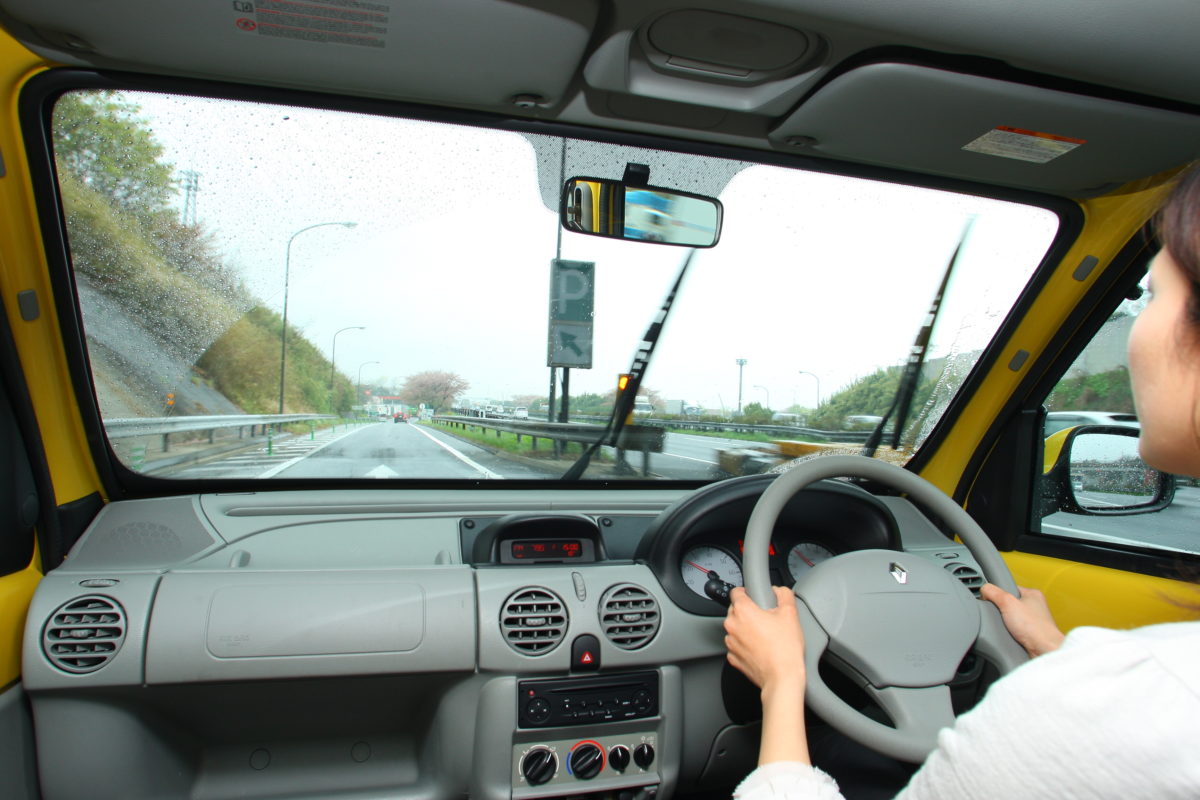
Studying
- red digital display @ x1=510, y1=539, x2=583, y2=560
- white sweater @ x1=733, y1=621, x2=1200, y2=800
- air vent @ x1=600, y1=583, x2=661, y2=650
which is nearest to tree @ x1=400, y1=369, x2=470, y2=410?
red digital display @ x1=510, y1=539, x2=583, y2=560

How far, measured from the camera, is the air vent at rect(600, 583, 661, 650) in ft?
7.52

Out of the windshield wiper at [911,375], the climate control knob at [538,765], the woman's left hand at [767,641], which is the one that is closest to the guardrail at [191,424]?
the climate control knob at [538,765]

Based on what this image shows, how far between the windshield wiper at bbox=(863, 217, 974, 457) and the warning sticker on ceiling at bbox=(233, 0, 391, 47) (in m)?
2.58

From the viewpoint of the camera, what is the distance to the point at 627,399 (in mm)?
3258

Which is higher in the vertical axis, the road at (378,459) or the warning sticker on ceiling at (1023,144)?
the warning sticker on ceiling at (1023,144)

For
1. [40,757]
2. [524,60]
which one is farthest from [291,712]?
[524,60]

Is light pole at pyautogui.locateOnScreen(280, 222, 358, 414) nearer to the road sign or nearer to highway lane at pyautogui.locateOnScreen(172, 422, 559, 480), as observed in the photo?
highway lane at pyautogui.locateOnScreen(172, 422, 559, 480)

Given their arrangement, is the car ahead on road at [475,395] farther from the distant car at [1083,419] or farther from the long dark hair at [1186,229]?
the long dark hair at [1186,229]

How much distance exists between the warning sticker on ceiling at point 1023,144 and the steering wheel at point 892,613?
1.33 metres

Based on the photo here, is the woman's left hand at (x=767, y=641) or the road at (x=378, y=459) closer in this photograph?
the woman's left hand at (x=767, y=641)

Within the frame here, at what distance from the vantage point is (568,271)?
300 cm

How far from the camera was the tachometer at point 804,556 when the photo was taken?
258 cm

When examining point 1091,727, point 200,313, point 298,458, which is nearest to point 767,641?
point 1091,727

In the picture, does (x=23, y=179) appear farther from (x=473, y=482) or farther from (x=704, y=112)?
(x=704, y=112)
